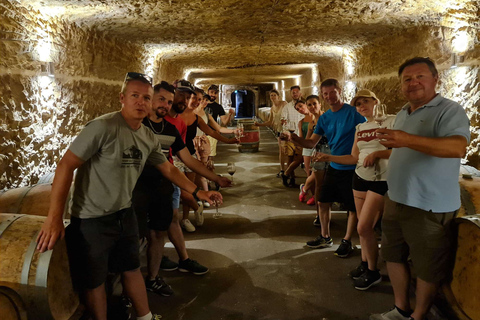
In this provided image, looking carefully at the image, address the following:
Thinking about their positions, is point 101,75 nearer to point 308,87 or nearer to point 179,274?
point 179,274

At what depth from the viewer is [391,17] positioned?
409 centimetres

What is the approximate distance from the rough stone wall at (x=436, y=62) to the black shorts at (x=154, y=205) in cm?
332

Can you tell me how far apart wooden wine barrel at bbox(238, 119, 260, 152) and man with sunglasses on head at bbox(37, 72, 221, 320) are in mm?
7471

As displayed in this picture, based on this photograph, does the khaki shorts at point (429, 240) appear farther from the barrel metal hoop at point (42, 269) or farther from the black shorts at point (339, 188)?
the barrel metal hoop at point (42, 269)

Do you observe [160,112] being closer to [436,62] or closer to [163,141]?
[163,141]

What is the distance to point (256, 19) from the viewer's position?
4328mm

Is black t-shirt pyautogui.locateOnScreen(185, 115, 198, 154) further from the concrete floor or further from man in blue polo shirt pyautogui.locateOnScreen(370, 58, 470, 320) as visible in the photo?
man in blue polo shirt pyautogui.locateOnScreen(370, 58, 470, 320)

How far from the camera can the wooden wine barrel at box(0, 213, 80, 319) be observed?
5.58 feet

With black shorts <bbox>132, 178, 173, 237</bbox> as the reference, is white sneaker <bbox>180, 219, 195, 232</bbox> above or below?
below

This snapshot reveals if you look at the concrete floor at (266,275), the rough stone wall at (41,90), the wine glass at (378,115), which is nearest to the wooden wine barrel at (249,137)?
the concrete floor at (266,275)

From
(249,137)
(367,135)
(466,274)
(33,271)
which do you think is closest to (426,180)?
(466,274)

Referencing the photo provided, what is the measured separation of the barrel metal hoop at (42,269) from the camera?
1.70m

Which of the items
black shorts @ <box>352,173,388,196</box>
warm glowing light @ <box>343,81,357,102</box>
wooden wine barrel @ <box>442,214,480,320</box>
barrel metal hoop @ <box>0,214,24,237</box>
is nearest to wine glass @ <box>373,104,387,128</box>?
black shorts @ <box>352,173,388,196</box>

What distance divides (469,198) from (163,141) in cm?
246
